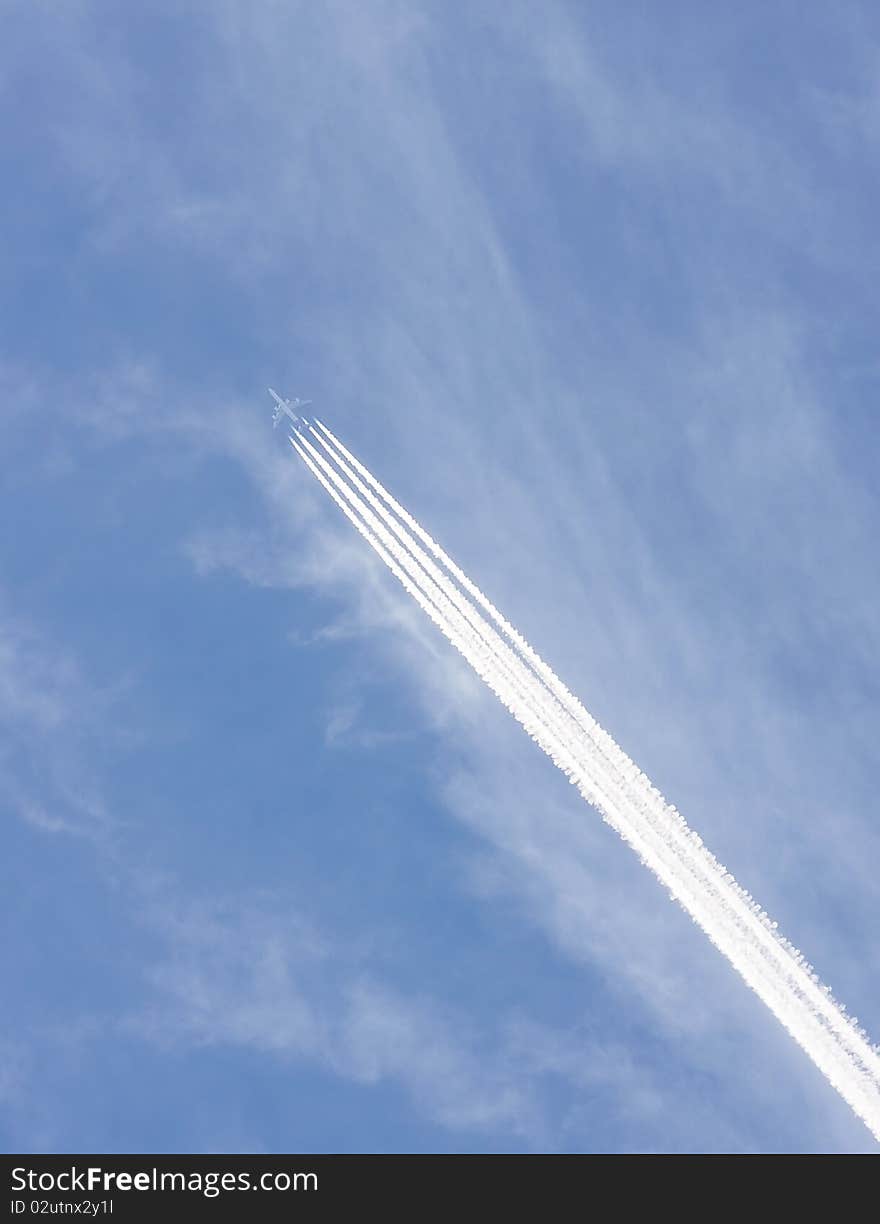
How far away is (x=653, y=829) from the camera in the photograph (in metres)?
109

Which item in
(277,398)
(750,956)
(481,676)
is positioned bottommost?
(750,956)

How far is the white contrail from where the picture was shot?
331 ft

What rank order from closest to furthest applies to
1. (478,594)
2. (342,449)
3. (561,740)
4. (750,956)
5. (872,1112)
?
(872,1112), (750,956), (561,740), (478,594), (342,449)

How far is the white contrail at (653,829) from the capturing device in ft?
331

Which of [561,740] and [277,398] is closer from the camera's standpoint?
[561,740]

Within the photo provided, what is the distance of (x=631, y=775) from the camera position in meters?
110

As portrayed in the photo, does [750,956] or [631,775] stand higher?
[631,775]

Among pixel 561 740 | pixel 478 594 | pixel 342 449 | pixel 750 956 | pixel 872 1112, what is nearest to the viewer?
pixel 872 1112
